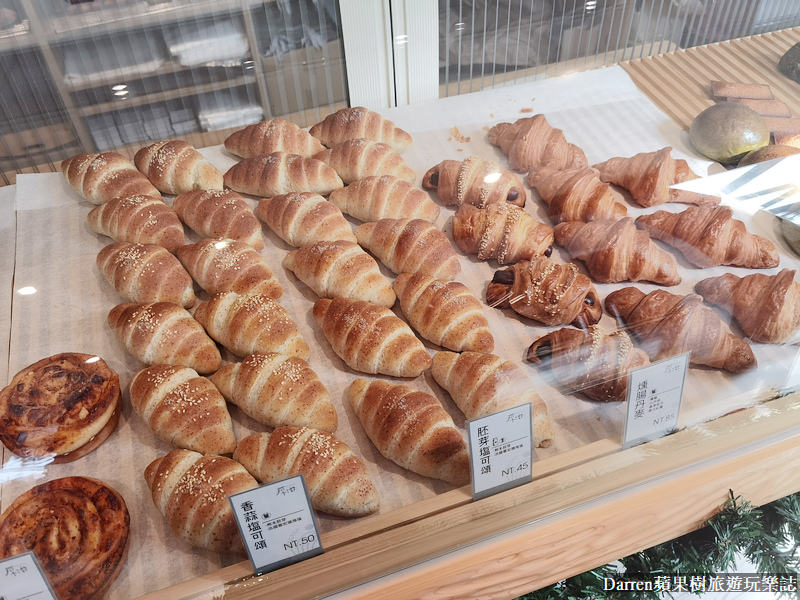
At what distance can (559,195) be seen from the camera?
1.85 metres

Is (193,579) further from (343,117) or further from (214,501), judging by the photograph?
(343,117)

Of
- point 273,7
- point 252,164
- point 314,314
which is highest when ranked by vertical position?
point 273,7

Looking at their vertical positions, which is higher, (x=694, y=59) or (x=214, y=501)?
(x=694, y=59)

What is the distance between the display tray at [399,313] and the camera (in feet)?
3.85

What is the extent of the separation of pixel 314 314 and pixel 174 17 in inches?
39.9

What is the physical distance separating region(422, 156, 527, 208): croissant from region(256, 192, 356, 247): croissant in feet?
1.11

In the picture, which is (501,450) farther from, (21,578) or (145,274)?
(145,274)

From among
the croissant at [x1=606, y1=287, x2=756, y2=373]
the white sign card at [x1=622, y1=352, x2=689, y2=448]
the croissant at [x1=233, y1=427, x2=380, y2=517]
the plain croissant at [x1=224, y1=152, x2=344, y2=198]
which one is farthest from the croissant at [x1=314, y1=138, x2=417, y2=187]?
the white sign card at [x1=622, y1=352, x2=689, y2=448]

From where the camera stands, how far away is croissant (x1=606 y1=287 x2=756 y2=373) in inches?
54.3

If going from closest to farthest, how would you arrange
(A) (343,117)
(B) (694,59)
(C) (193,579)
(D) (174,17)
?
(C) (193,579) < (D) (174,17) < (A) (343,117) < (B) (694,59)

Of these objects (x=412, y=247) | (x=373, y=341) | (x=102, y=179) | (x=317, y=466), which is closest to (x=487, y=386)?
(x=373, y=341)

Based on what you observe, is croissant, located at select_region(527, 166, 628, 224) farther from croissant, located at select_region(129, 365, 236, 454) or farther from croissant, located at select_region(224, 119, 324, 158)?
croissant, located at select_region(129, 365, 236, 454)

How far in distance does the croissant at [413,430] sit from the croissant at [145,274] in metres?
0.61

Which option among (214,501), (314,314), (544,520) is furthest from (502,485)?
(314,314)
